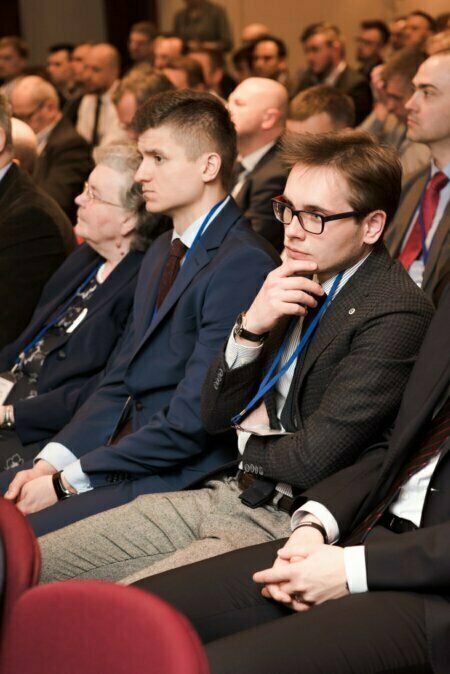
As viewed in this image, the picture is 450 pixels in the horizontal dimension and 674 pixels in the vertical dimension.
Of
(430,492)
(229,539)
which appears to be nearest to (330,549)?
(430,492)

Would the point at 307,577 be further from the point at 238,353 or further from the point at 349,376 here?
the point at 238,353

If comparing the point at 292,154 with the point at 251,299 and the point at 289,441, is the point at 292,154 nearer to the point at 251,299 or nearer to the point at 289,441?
the point at 251,299

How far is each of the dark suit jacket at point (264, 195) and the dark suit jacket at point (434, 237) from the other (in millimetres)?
515

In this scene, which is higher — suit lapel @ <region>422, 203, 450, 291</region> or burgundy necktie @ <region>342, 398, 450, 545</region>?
burgundy necktie @ <region>342, 398, 450, 545</region>

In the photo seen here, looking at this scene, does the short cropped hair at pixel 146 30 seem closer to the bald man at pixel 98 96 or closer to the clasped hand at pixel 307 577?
the bald man at pixel 98 96

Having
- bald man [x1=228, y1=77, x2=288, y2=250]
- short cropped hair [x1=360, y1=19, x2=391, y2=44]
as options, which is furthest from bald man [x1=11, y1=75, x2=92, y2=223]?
short cropped hair [x1=360, y1=19, x2=391, y2=44]

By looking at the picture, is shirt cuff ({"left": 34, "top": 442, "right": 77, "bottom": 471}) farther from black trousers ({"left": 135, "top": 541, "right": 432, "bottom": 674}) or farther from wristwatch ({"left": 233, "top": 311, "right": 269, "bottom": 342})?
black trousers ({"left": 135, "top": 541, "right": 432, "bottom": 674})

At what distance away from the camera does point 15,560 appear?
1.06 m

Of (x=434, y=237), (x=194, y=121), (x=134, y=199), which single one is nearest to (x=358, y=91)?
(x=434, y=237)

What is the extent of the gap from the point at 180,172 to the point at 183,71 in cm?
430

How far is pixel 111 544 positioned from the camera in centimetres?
214

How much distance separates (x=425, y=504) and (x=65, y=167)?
4179 millimetres

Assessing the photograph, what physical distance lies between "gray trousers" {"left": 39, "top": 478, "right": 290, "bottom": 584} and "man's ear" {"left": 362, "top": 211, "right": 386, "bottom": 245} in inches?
24.4

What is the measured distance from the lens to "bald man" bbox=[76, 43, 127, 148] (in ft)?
24.2
